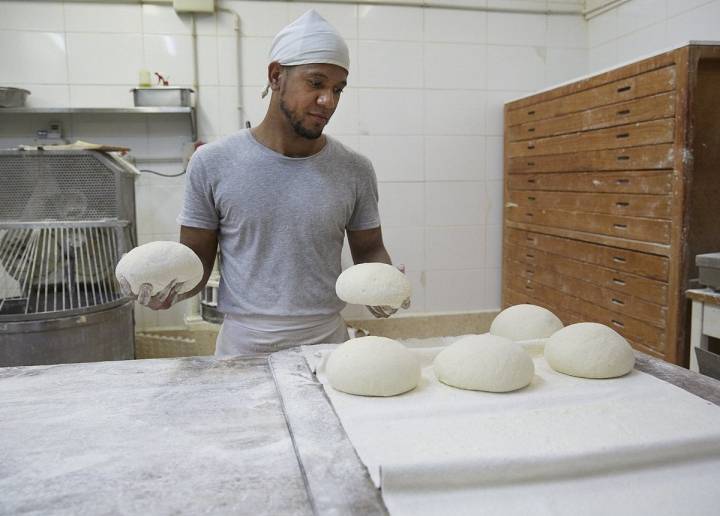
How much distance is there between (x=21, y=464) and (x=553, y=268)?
2.86 m

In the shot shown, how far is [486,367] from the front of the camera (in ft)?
3.74

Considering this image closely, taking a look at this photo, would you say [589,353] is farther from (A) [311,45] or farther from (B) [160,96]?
(B) [160,96]

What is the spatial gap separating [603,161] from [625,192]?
22 centimetres

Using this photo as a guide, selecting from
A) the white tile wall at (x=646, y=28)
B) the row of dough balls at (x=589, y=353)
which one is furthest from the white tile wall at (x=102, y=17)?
the row of dough balls at (x=589, y=353)

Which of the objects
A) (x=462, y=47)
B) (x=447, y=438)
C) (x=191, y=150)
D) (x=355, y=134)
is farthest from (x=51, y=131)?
(x=447, y=438)

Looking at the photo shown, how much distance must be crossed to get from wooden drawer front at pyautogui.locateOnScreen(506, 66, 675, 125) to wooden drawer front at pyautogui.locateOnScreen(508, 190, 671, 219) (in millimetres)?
437

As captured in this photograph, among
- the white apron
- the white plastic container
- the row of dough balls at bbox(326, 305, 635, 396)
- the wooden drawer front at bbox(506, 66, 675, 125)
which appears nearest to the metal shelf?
the white plastic container

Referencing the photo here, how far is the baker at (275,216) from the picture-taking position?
1.63m

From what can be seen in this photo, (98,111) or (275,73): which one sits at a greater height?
(98,111)

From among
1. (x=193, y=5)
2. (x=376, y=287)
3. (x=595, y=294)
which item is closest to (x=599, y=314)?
(x=595, y=294)

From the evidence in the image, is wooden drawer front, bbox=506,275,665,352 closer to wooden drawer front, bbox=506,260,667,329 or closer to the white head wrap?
wooden drawer front, bbox=506,260,667,329

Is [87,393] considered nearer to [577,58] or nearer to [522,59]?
[522,59]

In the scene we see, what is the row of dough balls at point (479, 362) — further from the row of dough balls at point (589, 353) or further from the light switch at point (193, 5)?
the light switch at point (193, 5)

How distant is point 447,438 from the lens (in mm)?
926
